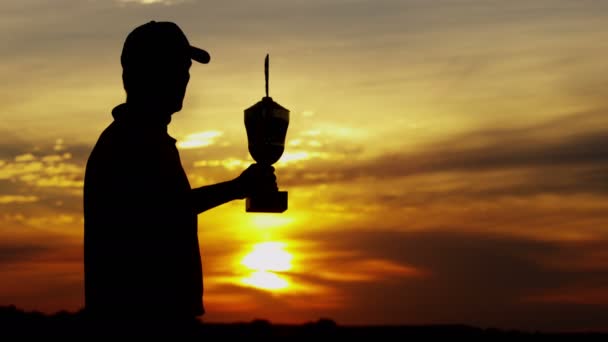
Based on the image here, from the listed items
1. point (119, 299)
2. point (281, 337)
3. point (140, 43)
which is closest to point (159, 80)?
point (140, 43)

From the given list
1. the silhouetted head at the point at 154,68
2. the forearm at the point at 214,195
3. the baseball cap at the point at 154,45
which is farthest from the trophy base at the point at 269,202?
the baseball cap at the point at 154,45

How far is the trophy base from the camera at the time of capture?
29.3 feet

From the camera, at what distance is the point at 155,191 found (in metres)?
8.22

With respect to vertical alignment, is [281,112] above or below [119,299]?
above

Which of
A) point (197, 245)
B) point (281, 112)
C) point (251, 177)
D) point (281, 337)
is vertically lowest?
point (281, 337)

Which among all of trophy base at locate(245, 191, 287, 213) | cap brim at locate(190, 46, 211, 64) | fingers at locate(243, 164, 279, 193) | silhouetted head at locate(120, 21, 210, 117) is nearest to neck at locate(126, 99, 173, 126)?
silhouetted head at locate(120, 21, 210, 117)

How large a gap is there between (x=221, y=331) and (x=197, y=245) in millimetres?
751

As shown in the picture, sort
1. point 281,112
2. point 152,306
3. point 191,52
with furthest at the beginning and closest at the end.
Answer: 1. point 281,112
2. point 191,52
3. point 152,306

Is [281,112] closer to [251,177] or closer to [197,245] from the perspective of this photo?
[251,177]

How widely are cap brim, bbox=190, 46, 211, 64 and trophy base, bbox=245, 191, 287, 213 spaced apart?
1.22 m

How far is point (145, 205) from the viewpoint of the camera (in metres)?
8.17

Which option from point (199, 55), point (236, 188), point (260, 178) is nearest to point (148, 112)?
Result: point (199, 55)

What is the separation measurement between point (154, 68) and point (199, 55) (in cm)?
44

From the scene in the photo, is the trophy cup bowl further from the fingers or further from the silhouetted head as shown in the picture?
the silhouetted head
